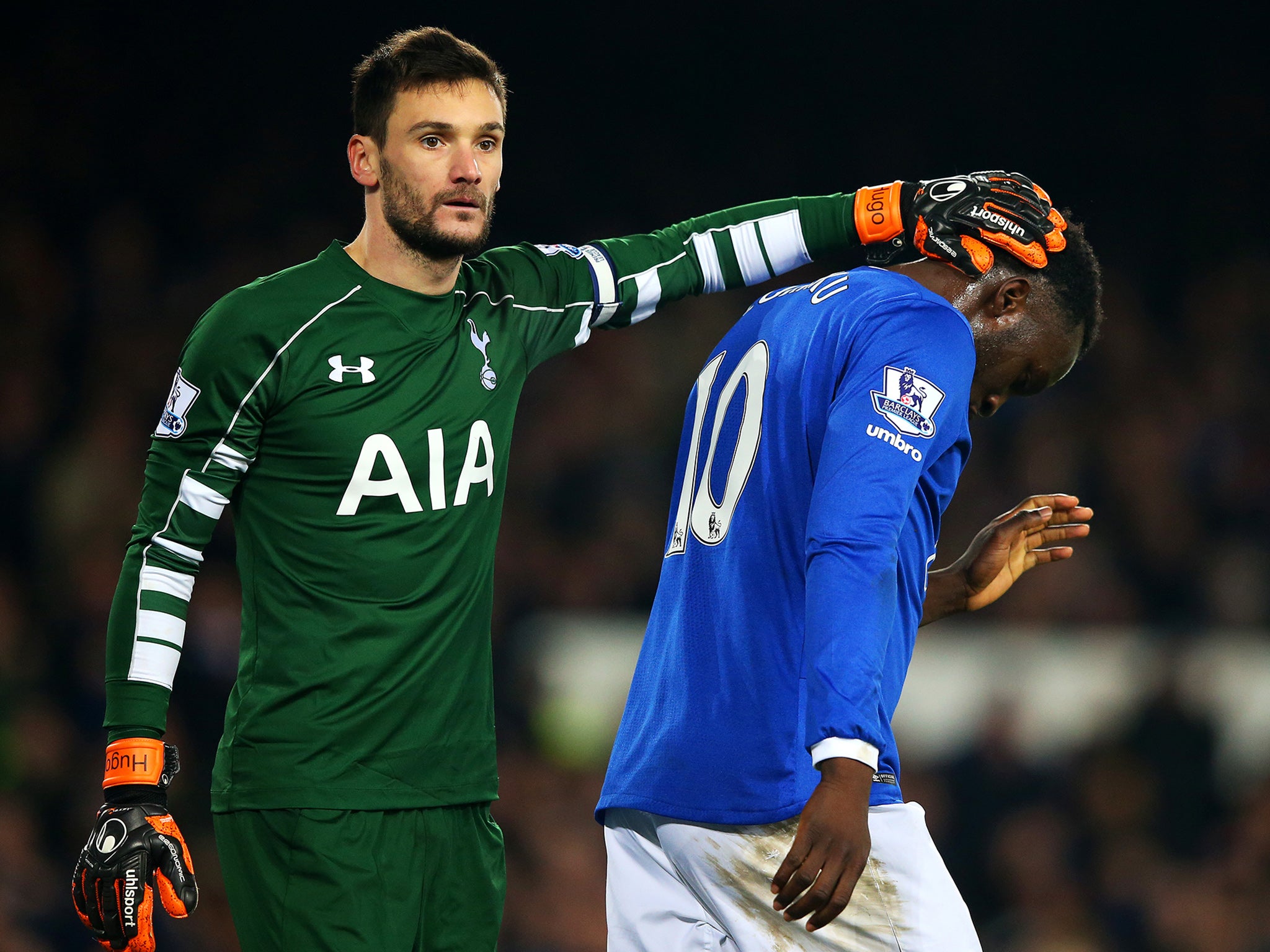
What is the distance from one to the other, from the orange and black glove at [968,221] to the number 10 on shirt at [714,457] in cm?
49

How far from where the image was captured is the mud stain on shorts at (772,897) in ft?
8.15

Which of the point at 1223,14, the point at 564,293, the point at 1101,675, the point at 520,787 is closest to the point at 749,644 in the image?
the point at 564,293

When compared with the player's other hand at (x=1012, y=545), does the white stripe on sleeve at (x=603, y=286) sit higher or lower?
higher

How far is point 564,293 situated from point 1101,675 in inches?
206

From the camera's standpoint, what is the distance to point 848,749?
7.19 ft

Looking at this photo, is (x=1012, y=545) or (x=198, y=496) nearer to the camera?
(x=198, y=496)

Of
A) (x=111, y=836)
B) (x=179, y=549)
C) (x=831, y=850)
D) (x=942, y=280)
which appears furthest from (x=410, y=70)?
(x=831, y=850)

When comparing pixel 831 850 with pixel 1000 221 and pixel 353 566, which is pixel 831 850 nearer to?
pixel 353 566

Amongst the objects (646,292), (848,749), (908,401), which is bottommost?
(848,749)

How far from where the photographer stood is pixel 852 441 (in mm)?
2350

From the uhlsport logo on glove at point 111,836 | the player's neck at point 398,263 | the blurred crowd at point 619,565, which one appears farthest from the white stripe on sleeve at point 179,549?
the blurred crowd at point 619,565

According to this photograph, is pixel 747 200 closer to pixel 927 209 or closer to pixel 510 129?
pixel 510 129

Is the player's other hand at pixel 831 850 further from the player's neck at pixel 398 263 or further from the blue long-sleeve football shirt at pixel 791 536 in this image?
the player's neck at pixel 398 263

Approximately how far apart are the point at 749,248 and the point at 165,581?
145 cm
